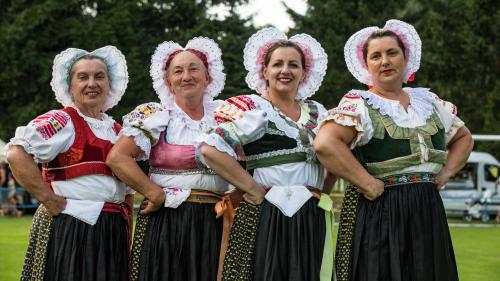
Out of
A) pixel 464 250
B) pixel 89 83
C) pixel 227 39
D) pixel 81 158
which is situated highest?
pixel 227 39

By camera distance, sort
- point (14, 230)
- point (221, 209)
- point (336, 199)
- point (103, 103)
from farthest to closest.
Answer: point (336, 199) → point (14, 230) → point (103, 103) → point (221, 209)

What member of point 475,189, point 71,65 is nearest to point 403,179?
point 71,65

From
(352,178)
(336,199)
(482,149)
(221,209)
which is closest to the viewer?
(352,178)

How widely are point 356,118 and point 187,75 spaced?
105 cm

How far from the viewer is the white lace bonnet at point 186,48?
4.07 meters

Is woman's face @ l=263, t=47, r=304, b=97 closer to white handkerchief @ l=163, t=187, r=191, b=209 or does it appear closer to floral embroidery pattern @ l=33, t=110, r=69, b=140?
white handkerchief @ l=163, t=187, r=191, b=209

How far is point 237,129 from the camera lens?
3.49 meters

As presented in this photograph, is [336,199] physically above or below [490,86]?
below

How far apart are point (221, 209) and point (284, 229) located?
405 mm

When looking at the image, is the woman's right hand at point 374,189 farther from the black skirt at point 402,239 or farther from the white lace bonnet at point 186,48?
the white lace bonnet at point 186,48

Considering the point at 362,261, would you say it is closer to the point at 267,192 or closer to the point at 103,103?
the point at 267,192

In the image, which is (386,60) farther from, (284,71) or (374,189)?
(374,189)

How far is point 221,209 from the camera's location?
372 cm

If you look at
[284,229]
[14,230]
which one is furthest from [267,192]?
[14,230]
